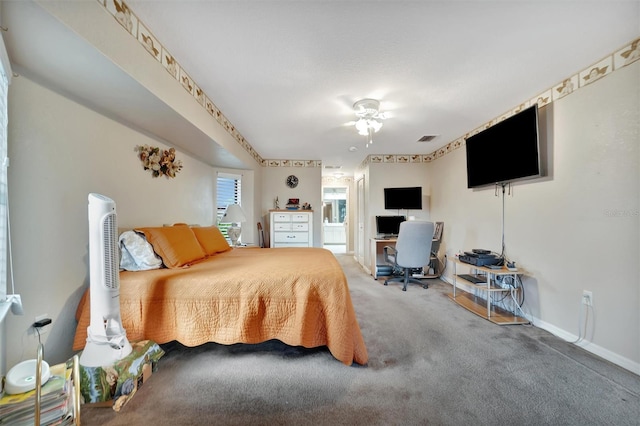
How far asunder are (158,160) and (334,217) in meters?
6.45

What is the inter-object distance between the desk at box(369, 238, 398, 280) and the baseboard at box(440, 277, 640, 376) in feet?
7.03

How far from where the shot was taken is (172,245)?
79.0 inches

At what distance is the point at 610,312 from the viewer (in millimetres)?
1792

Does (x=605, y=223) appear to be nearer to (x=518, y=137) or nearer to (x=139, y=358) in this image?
(x=518, y=137)

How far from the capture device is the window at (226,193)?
3972mm

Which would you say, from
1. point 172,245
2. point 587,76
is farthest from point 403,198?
point 172,245

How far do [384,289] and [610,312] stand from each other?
2.25 meters

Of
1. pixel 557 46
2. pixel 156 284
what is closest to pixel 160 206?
pixel 156 284

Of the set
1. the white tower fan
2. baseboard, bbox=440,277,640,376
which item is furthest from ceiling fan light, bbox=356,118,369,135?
baseboard, bbox=440,277,640,376

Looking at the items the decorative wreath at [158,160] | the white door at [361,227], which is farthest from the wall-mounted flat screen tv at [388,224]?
the decorative wreath at [158,160]

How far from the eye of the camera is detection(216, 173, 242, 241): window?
156 inches

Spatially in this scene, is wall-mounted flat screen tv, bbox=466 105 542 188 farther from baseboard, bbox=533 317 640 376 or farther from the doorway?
the doorway

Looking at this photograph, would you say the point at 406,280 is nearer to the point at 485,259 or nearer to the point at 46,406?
Answer: the point at 485,259

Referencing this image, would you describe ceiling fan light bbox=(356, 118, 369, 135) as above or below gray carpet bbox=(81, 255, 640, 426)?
above
